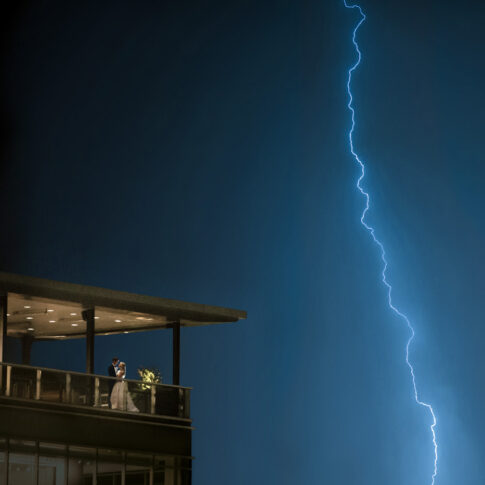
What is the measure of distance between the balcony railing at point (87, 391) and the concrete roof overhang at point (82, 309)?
1.86 m

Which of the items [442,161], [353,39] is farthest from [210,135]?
[442,161]

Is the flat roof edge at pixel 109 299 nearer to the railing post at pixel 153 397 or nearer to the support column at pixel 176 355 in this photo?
the support column at pixel 176 355

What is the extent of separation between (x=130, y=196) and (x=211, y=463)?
13.5 metres

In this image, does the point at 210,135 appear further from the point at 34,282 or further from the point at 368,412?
the point at 34,282

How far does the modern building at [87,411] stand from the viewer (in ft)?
83.2

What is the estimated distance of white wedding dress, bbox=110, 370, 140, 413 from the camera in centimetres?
2745

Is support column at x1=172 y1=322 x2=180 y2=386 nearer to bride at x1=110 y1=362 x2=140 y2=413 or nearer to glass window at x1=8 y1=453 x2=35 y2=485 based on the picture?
bride at x1=110 y1=362 x2=140 y2=413

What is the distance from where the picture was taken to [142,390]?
92.3 ft

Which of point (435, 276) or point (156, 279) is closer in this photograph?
point (435, 276)

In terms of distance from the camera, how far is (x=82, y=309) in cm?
2892

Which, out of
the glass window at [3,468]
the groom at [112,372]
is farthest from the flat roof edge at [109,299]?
the glass window at [3,468]

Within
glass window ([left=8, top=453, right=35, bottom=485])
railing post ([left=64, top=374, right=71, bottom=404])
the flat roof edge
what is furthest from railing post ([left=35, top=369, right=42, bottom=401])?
the flat roof edge

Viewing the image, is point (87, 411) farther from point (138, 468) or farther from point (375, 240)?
point (375, 240)

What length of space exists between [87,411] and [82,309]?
317 cm
